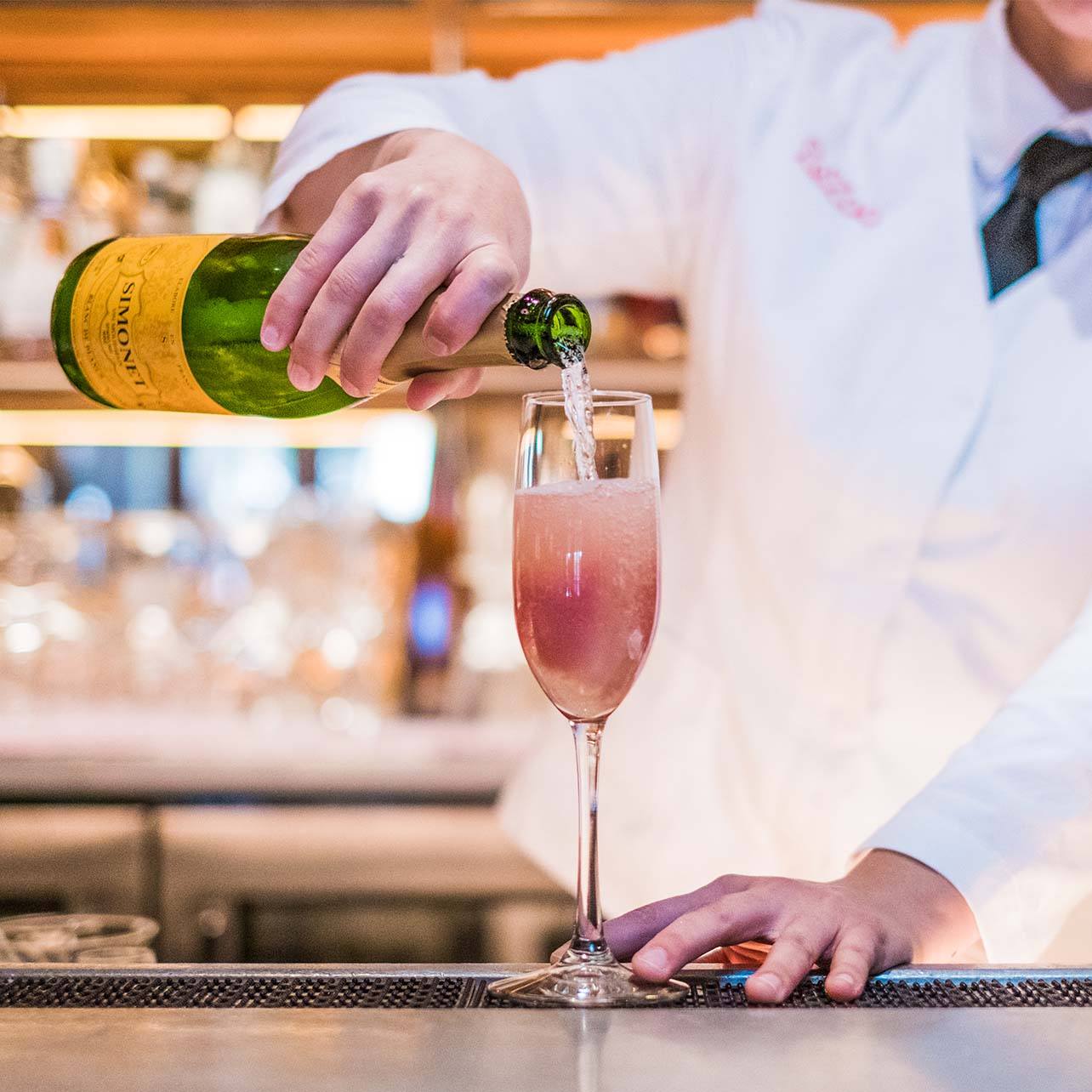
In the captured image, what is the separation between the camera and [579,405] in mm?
811

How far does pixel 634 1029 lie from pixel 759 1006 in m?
0.08

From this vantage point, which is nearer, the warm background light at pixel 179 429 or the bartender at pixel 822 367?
the bartender at pixel 822 367

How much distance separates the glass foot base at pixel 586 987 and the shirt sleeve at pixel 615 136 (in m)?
0.85

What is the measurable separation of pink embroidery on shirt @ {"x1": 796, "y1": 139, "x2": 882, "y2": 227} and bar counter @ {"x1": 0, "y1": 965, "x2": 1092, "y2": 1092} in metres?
0.89

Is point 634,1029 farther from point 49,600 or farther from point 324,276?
point 49,600

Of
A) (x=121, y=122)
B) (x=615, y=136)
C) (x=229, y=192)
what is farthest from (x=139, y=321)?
(x=121, y=122)

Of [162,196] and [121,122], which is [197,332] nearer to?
[162,196]

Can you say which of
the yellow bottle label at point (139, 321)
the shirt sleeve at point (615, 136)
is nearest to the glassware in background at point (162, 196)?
the shirt sleeve at point (615, 136)

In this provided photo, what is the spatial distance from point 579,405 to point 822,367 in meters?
0.67

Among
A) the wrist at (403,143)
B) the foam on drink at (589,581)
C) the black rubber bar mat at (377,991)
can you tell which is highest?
the wrist at (403,143)

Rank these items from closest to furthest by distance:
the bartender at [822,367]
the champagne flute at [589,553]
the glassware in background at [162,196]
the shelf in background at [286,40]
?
1. the champagne flute at [589,553]
2. the bartender at [822,367]
3. the shelf in background at [286,40]
4. the glassware in background at [162,196]

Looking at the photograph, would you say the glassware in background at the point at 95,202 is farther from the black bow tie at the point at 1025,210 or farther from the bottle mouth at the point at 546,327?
the bottle mouth at the point at 546,327

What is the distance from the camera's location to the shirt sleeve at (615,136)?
1424mm

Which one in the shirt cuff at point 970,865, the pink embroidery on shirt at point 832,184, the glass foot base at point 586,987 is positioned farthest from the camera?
the pink embroidery on shirt at point 832,184
